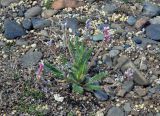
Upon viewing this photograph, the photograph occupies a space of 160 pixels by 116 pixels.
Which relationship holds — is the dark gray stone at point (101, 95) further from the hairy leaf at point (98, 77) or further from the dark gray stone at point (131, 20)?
the dark gray stone at point (131, 20)

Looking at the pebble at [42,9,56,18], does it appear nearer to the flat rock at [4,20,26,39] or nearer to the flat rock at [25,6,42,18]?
the flat rock at [25,6,42,18]

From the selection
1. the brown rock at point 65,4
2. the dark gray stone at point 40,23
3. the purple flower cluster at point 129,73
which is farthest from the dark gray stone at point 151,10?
the dark gray stone at point 40,23

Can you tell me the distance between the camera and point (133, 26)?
5.27m

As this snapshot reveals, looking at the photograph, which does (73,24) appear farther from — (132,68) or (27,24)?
(132,68)

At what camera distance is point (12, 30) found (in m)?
5.20

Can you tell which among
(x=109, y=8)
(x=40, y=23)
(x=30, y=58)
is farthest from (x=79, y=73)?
(x=109, y=8)

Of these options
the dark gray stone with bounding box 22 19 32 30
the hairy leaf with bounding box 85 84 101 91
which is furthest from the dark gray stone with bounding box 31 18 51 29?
the hairy leaf with bounding box 85 84 101 91

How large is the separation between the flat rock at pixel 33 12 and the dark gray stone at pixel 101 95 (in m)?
1.44

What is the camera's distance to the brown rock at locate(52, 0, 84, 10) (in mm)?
5551

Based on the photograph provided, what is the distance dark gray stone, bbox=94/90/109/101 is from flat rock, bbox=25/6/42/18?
1.44m

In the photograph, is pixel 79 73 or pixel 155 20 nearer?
pixel 79 73

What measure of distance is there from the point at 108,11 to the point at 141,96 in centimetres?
134

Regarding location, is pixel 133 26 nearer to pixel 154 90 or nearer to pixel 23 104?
pixel 154 90

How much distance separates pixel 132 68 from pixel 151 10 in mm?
1042
